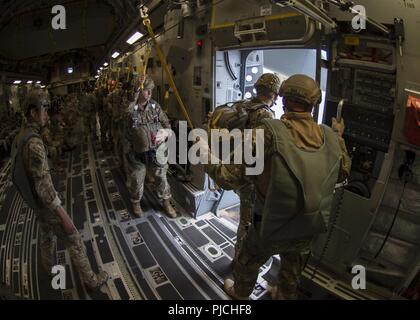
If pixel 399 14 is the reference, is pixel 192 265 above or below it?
below

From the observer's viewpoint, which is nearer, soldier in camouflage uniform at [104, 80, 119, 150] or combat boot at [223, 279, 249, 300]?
combat boot at [223, 279, 249, 300]

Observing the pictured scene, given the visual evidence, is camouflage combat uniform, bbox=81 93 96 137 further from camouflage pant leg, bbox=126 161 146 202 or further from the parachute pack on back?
the parachute pack on back

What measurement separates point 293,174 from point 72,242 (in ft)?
7.45

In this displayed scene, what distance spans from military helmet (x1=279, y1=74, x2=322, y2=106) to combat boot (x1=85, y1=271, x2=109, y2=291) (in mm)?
2689

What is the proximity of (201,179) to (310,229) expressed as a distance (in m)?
2.55

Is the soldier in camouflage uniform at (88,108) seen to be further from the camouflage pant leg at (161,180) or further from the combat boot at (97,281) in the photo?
the combat boot at (97,281)

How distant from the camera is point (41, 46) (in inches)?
151

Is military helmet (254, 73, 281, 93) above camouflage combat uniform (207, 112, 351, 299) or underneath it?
above

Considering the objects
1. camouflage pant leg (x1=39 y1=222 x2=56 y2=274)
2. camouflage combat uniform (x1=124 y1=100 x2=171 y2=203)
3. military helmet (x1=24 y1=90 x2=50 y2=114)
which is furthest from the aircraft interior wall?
military helmet (x1=24 y1=90 x2=50 y2=114)

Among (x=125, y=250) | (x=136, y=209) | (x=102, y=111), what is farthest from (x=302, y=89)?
(x=102, y=111)

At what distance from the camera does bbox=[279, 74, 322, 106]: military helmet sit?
1.62 metres

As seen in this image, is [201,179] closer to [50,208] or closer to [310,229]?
[50,208]

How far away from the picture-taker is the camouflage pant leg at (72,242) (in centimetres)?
237
